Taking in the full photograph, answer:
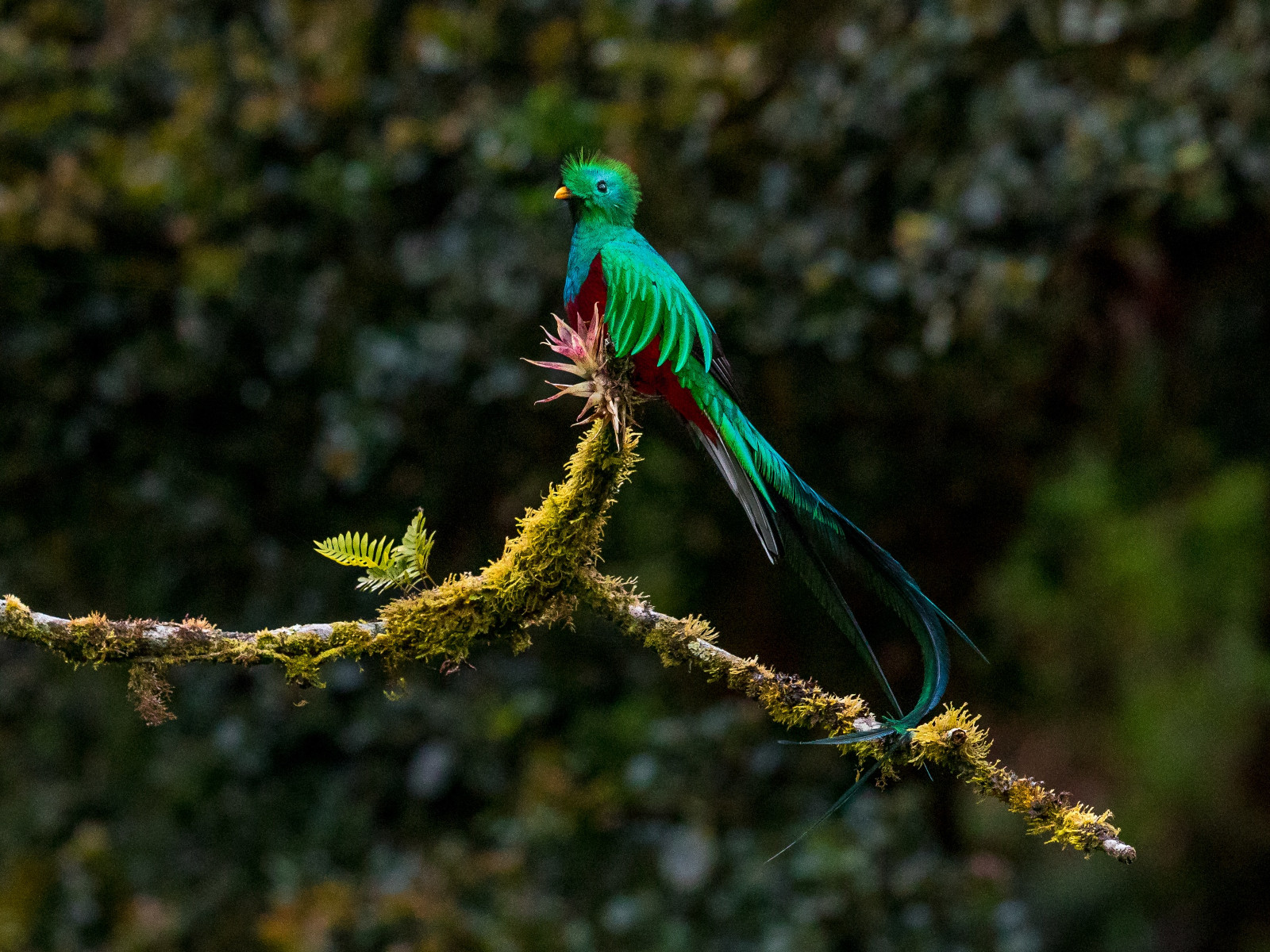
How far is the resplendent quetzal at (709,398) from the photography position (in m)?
1.67

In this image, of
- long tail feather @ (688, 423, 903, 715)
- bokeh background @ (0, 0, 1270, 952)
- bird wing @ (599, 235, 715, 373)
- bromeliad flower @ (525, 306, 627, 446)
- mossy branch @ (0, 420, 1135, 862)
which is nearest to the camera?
mossy branch @ (0, 420, 1135, 862)

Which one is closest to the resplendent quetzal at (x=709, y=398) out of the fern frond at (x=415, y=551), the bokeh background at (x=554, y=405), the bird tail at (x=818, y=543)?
the bird tail at (x=818, y=543)

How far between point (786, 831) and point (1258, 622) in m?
2.22

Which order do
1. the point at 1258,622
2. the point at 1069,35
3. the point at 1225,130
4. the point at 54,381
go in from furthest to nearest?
the point at 1258,622
the point at 54,381
the point at 1069,35
the point at 1225,130

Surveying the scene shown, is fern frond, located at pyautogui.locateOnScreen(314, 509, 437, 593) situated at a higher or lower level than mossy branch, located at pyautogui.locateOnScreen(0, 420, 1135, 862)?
higher

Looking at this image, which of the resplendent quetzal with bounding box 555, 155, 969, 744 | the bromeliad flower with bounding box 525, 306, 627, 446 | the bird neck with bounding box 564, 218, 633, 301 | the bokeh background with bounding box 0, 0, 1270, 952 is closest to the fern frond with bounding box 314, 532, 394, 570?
the bromeliad flower with bounding box 525, 306, 627, 446

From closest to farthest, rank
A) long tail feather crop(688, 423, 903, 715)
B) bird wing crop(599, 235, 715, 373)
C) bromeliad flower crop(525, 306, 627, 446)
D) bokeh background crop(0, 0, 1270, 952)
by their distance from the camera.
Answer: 1. long tail feather crop(688, 423, 903, 715)
2. bromeliad flower crop(525, 306, 627, 446)
3. bird wing crop(599, 235, 715, 373)
4. bokeh background crop(0, 0, 1270, 952)

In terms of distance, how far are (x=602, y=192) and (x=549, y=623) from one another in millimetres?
951

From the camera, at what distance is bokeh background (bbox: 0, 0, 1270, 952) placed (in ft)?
10.3

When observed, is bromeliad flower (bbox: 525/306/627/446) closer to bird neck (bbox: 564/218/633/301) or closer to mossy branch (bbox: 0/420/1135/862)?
mossy branch (bbox: 0/420/1135/862)

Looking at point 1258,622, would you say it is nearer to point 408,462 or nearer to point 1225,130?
point 1225,130

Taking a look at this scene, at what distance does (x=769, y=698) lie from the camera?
1.56 m

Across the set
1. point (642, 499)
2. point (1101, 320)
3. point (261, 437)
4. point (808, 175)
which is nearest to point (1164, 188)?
point (1101, 320)

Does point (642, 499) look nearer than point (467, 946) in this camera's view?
No
